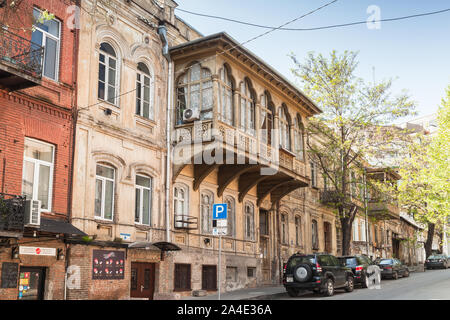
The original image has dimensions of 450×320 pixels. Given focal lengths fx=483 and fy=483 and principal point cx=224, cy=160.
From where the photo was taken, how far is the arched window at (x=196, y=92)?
63.3ft

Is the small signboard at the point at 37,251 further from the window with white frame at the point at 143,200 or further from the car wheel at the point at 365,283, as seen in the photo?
the car wheel at the point at 365,283

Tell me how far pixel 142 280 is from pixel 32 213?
655cm

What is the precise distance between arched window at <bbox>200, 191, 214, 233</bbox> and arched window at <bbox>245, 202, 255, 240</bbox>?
324 centimetres

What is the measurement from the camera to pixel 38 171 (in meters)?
14.0

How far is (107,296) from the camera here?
15.3 m

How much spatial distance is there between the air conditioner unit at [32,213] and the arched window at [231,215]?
1142 centimetres

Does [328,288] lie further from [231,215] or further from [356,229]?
[356,229]

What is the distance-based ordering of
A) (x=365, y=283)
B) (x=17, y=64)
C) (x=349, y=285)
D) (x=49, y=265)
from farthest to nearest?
(x=365, y=283) → (x=349, y=285) → (x=49, y=265) → (x=17, y=64)

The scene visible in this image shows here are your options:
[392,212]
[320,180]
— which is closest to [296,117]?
[320,180]

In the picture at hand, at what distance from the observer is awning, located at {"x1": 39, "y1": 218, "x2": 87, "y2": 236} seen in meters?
12.8

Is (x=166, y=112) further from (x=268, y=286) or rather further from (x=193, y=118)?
(x=268, y=286)

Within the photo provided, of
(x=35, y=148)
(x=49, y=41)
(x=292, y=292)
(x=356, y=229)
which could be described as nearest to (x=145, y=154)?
(x=35, y=148)

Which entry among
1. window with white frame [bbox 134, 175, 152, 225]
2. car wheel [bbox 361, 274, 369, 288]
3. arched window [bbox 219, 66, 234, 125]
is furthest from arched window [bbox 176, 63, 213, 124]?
car wheel [bbox 361, 274, 369, 288]

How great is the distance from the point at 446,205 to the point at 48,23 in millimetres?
24748
